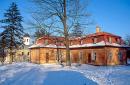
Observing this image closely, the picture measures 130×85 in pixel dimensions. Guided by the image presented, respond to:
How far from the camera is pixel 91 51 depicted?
37.7 metres

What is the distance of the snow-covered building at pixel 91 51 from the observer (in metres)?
35.7

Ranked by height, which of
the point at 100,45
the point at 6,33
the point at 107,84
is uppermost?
the point at 6,33

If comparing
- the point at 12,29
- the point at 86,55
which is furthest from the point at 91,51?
the point at 12,29

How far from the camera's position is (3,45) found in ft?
141

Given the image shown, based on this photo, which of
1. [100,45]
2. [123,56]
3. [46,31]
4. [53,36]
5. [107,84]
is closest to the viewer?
[107,84]

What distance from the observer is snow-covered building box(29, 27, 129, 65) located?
35.7 m

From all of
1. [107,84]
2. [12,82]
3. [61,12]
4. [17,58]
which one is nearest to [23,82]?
[12,82]

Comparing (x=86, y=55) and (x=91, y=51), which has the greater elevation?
(x=91, y=51)

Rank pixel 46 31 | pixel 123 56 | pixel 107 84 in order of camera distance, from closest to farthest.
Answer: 1. pixel 107 84
2. pixel 46 31
3. pixel 123 56

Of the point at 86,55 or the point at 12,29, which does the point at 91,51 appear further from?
the point at 12,29

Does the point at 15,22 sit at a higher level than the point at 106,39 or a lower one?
higher

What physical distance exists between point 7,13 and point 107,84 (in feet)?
113

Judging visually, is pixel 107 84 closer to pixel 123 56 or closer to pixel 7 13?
pixel 123 56

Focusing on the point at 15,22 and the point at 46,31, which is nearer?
the point at 46,31
